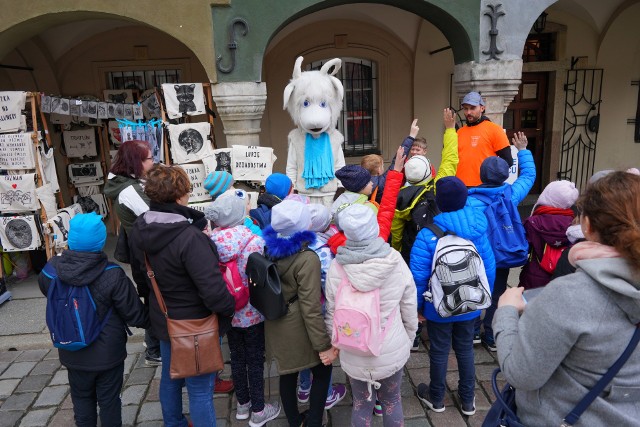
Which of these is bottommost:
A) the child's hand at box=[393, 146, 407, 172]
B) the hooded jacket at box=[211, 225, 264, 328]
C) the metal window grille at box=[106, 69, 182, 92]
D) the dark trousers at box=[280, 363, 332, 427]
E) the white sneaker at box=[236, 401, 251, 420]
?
the white sneaker at box=[236, 401, 251, 420]

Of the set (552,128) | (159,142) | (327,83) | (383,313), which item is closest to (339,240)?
(383,313)

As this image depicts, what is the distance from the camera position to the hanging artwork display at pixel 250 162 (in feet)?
16.0

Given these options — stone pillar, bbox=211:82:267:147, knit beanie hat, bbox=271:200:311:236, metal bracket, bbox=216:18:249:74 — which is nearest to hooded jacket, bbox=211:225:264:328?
knit beanie hat, bbox=271:200:311:236

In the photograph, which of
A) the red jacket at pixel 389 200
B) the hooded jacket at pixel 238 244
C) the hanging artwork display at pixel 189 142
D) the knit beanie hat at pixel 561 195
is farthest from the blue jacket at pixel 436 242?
the hanging artwork display at pixel 189 142

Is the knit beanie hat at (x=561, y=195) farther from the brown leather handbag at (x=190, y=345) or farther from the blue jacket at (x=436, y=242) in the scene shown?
the brown leather handbag at (x=190, y=345)

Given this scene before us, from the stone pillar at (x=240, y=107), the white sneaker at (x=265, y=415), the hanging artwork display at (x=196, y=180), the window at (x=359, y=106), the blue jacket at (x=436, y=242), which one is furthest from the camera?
the window at (x=359, y=106)

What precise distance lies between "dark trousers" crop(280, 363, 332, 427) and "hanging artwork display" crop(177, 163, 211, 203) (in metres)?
2.75

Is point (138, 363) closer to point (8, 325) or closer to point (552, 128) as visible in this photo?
point (8, 325)

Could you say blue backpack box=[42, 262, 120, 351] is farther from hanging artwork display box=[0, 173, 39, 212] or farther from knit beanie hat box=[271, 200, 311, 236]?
hanging artwork display box=[0, 173, 39, 212]

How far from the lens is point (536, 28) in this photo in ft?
25.2

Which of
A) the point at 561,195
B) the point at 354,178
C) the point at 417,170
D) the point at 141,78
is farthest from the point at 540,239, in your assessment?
the point at 141,78

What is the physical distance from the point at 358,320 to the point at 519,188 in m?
2.06

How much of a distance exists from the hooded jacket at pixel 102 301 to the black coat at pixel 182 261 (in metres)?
0.20

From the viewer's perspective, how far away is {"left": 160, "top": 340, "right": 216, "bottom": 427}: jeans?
8.61ft
